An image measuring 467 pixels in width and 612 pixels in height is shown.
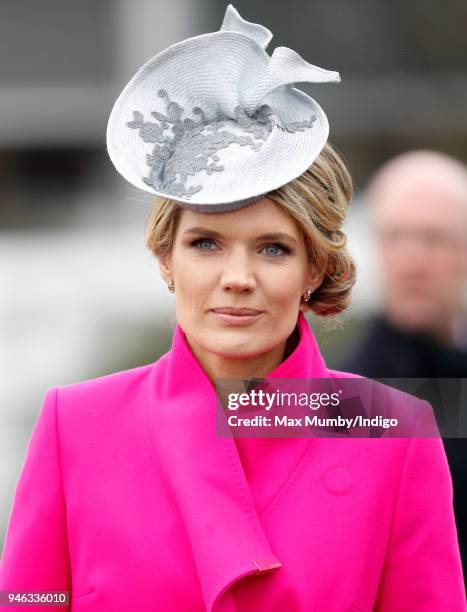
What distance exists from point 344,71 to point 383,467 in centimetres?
872

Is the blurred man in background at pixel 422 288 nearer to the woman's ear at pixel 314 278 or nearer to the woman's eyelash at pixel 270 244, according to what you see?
the woman's ear at pixel 314 278

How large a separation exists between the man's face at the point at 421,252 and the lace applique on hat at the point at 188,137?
1151mm

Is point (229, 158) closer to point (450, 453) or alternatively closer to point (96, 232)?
point (450, 453)

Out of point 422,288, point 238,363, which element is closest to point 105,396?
point 238,363

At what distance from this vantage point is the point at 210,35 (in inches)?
90.9

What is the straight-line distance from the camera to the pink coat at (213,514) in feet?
7.68

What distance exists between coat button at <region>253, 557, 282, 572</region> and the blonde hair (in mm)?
510

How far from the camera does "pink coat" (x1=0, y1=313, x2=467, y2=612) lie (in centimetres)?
234

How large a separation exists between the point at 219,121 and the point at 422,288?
120 cm

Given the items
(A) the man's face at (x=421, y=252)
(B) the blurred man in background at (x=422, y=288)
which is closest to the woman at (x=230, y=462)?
(B) the blurred man in background at (x=422, y=288)

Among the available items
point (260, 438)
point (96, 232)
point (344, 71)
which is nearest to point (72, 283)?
point (96, 232)

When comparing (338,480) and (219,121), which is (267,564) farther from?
(219,121)

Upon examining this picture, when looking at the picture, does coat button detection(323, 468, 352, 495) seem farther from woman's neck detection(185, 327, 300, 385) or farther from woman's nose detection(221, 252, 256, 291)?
woman's nose detection(221, 252, 256, 291)

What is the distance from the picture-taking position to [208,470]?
241cm
